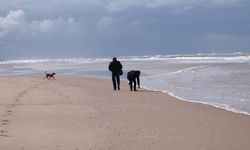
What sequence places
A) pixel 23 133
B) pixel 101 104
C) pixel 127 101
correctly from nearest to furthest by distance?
pixel 23 133 → pixel 101 104 → pixel 127 101

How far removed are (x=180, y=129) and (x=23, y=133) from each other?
123 inches

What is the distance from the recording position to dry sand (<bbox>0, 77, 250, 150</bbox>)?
8125 mm

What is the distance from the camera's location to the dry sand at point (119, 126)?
8125 millimetres

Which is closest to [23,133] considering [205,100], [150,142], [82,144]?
[82,144]

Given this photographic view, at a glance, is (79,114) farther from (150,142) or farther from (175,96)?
(175,96)

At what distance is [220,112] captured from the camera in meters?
12.1

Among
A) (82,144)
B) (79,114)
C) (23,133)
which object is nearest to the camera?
(82,144)

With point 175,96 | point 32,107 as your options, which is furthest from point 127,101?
point 32,107

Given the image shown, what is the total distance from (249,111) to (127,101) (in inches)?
176

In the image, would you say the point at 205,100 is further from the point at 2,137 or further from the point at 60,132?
the point at 2,137

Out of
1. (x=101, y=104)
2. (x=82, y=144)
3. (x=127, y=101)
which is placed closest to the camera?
(x=82, y=144)

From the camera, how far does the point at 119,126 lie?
9.95 meters

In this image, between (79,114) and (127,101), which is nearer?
(79,114)

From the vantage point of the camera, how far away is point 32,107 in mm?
13250
